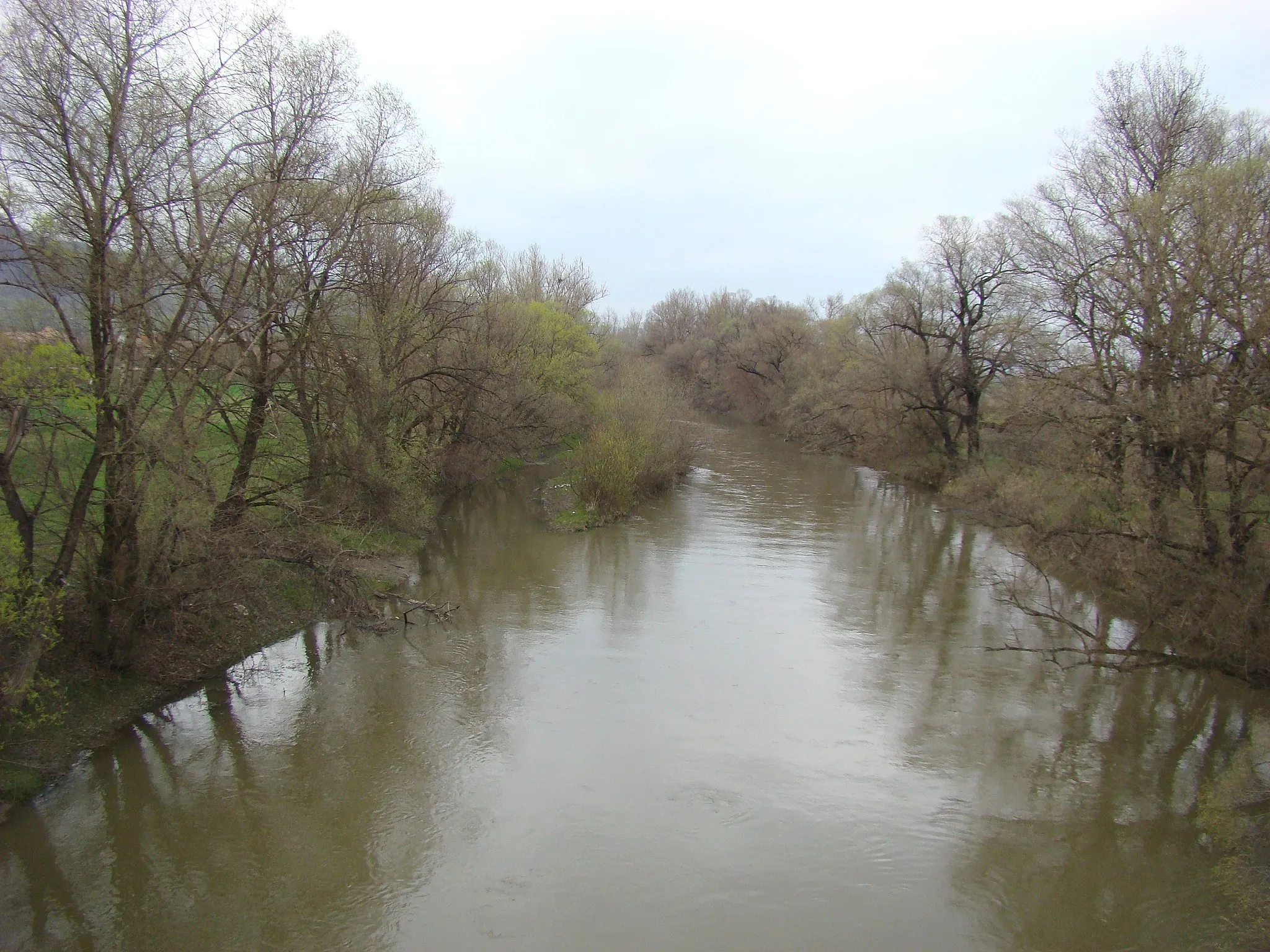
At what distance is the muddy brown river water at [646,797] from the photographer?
7805 millimetres

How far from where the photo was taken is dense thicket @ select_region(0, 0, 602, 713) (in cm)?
1001

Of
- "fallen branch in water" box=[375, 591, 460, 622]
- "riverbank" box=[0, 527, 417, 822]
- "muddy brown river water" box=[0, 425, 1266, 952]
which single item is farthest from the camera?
"fallen branch in water" box=[375, 591, 460, 622]

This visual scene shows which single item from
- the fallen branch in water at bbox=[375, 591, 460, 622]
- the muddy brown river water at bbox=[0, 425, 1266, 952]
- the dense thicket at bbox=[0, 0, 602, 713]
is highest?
the dense thicket at bbox=[0, 0, 602, 713]

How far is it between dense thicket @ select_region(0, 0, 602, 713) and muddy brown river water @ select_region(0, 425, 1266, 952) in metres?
2.16

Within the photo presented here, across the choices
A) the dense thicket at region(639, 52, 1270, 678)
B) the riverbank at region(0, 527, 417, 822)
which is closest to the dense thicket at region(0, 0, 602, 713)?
the riverbank at region(0, 527, 417, 822)

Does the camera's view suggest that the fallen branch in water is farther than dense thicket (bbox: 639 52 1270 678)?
Yes

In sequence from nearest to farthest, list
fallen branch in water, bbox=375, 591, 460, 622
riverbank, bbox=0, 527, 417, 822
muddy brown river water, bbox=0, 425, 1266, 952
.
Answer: muddy brown river water, bbox=0, 425, 1266, 952
riverbank, bbox=0, 527, 417, 822
fallen branch in water, bbox=375, 591, 460, 622

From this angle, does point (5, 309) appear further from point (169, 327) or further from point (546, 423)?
point (546, 423)

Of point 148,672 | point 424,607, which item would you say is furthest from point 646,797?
point 148,672

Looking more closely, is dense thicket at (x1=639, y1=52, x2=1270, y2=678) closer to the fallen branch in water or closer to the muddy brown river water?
the muddy brown river water

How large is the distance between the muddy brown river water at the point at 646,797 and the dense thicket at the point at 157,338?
7.09ft

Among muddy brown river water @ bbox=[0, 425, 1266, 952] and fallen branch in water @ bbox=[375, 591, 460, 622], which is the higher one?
fallen branch in water @ bbox=[375, 591, 460, 622]

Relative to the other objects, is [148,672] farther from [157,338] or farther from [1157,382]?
[1157,382]

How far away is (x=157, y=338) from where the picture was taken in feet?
38.2
